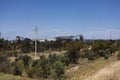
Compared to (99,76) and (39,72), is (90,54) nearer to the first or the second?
(39,72)

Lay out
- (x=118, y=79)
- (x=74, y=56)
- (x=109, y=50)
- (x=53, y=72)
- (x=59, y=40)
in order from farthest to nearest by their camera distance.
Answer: (x=59, y=40)
(x=109, y=50)
(x=74, y=56)
(x=53, y=72)
(x=118, y=79)

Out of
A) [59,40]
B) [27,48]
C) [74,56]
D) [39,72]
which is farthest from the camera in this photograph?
[59,40]

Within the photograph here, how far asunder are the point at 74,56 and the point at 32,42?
42687 millimetres

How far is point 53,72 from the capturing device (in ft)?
96.6

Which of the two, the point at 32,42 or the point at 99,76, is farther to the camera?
the point at 32,42

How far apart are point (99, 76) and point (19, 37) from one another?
89.7 meters

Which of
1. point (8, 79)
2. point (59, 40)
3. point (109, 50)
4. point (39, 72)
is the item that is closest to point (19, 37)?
point (59, 40)

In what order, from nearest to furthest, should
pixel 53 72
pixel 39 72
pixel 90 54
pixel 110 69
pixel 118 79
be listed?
1. pixel 118 79
2. pixel 110 69
3. pixel 53 72
4. pixel 39 72
5. pixel 90 54

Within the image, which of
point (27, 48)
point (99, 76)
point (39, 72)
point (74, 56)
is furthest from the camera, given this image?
point (27, 48)

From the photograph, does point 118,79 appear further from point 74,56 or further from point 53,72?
point 74,56

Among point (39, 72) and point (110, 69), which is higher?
point (110, 69)

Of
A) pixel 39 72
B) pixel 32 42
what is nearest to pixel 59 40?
pixel 32 42

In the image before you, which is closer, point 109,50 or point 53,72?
point 53,72

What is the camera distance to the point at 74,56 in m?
56.8
